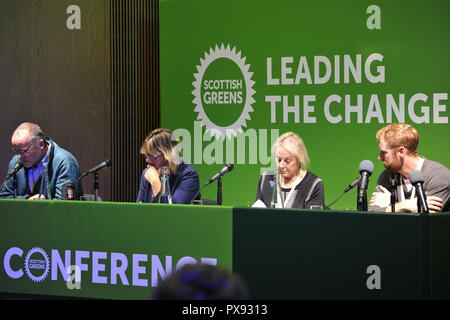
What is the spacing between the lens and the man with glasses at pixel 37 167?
560 centimetres

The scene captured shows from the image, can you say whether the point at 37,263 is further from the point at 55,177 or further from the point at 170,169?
the point at 170,169

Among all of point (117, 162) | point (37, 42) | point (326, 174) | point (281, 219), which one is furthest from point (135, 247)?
point (37, 42)

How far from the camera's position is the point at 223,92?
23.7ft

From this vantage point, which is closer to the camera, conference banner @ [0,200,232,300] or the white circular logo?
conference banner @ [0,200,232,300]

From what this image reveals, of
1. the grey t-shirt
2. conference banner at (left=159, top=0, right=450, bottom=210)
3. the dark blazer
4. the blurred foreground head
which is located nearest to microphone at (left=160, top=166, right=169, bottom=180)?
the dark blazer

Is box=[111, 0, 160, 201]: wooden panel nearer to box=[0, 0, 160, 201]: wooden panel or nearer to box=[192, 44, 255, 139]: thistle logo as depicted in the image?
box=[0, 0, 160, 201]: wooden panel

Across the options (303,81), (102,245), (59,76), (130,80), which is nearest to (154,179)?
(102,245)

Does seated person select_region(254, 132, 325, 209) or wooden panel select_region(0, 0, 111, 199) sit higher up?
wooden panel select_region(0, 0, 111, 199)

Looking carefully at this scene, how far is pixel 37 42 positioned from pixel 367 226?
4794 millimetres

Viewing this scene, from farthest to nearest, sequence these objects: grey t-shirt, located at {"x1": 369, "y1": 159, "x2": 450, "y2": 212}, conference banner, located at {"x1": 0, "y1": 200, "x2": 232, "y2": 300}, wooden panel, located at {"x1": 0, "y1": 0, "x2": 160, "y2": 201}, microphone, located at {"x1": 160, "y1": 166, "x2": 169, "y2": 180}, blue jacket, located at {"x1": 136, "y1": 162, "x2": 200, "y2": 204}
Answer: wooden panel, located at {"x1": 0, "y1": 0, "x2": 160, "y2": 201}
blue jacket, located at {"x1": 136, "y1": 162, "x2": 200, "y2": 204}
microphone, located at {"x1": 160, "y1": 166, "x2": 169, "y2": 180}
grey t-shirt, located at {"x1": 369, "y1": 159, "x2": 450, "y2": 212}
conference banner, located at {"x1": 0, "y1": 200, "x2": 232, "y2": 300}

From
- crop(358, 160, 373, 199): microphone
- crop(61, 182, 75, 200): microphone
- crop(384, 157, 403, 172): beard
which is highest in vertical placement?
crop(384, 157, 403, 172): beard

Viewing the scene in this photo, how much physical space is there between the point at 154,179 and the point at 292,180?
0.91 meters

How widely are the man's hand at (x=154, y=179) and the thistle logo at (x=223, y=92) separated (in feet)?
5.09

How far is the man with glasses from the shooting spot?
5.60 metres
